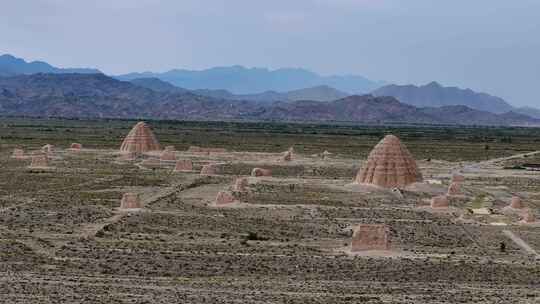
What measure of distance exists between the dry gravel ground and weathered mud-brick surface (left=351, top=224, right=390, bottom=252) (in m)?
0.56

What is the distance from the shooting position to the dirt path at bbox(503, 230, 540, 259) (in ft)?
89.1

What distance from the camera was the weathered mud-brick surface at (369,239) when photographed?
1021 inches

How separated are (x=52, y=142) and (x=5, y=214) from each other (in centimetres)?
5906

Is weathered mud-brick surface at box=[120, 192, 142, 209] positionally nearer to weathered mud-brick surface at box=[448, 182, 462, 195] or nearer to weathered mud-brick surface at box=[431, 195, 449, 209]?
weathered mud-brick surface at box=[431, 195, 449, 209]

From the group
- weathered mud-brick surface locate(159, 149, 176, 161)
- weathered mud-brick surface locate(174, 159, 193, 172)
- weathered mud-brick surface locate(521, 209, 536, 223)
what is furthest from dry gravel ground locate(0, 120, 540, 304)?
weathered mud-brick surface locate(159, 149, 176, 161)

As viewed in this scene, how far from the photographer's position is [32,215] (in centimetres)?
3288

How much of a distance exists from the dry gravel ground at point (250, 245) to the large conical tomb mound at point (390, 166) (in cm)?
128

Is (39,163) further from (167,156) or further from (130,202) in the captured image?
(130,202)

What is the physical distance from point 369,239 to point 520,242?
6.75 meters

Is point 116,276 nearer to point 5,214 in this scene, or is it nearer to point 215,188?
point 5,214

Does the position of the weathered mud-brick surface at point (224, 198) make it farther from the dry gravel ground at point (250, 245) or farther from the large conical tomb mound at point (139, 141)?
the large conical tomb mound at point (139, 141)

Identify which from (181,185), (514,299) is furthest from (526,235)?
(181,185)

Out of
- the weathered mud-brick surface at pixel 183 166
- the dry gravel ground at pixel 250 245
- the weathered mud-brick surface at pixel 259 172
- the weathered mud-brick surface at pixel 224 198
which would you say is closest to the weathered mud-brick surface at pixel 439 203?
the dry gravel ground at pixel 250 245

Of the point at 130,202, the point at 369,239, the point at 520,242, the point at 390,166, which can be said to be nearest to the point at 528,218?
the point at 520,242
